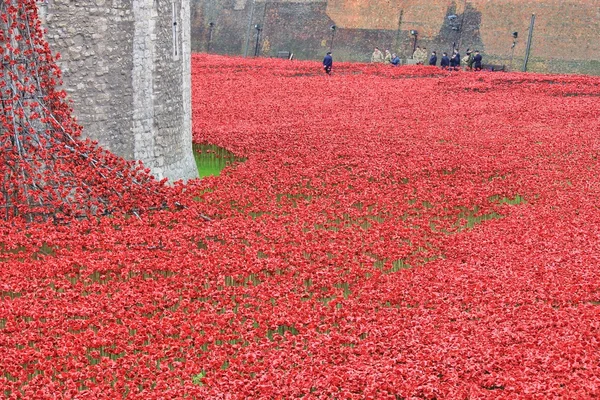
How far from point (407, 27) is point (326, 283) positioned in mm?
42195

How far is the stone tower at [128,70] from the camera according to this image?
1230 centimetres

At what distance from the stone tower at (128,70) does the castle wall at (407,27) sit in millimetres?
33597

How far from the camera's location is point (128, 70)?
13109 mm

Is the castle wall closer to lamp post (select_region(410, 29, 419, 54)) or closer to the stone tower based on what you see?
lamp post (select_region(410, 29, 419, 54))

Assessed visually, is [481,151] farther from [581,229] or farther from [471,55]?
[471,55]

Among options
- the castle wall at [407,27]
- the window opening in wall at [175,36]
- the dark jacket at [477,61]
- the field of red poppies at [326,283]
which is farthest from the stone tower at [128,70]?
the castle wall at [407,27]

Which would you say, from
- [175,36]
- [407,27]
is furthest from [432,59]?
[175,36]

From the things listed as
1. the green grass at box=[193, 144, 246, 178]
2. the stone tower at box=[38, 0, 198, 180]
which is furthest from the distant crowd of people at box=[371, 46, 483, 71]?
the stone tower at box=[38, 0, 198, 180]

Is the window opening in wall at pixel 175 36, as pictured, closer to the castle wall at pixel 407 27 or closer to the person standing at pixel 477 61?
the person standing at pixel 477 61

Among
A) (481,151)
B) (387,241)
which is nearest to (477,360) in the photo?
(387,241)

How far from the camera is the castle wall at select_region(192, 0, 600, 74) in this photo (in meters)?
43.5

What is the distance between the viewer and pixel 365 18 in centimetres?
5125

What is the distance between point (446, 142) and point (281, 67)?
21.0 meters

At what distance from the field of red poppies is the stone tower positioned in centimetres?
103
